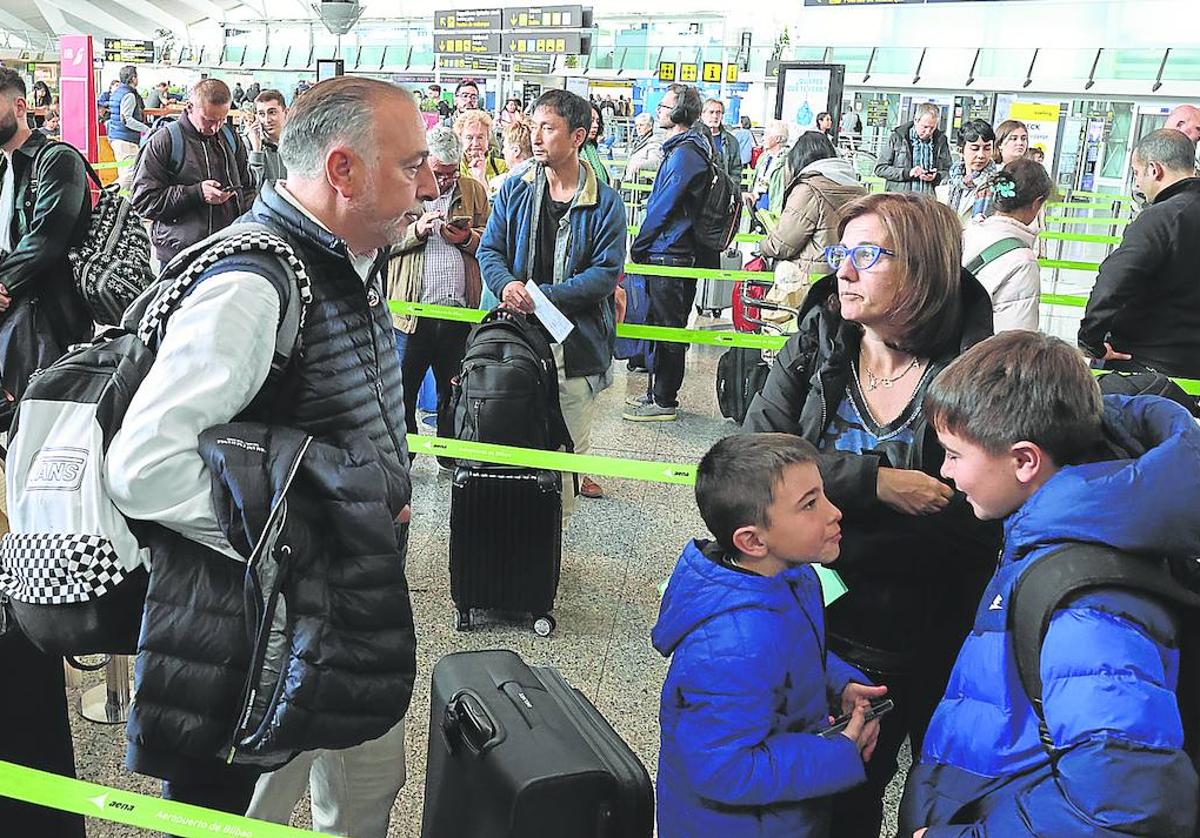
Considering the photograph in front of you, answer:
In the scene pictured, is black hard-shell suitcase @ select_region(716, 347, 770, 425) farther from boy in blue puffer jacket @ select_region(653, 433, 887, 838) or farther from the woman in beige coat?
boy in blue puffer jacket @ select_region(653, 433, 887, 838)

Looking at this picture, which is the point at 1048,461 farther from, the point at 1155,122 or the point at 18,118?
the point at 1155,122

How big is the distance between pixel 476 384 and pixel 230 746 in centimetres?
217

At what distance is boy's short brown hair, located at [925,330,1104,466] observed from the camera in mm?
1585

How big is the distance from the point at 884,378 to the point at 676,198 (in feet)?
14.4

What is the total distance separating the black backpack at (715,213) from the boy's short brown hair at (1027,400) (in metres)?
5.05

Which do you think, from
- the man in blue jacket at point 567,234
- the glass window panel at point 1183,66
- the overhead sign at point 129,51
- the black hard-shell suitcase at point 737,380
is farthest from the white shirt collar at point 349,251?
the overhead sign at point 129,51

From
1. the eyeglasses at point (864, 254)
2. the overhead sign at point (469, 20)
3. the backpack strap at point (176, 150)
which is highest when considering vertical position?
the overhead sign at point (469, 20)

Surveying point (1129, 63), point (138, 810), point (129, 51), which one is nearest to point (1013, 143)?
point (138, 810)

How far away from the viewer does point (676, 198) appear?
6523mm

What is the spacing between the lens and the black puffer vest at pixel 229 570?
5.50 feet

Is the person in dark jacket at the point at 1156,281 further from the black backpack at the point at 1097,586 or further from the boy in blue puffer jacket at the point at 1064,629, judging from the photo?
the black backpack at the point at 1097,586

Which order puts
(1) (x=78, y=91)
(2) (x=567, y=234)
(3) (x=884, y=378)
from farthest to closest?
(1) (x=78, y=91)
(2) (x=567, y=234)
(3) (x=884, y=378)

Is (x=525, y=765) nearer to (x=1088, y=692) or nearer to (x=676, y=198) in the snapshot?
(x=1088, y=692)

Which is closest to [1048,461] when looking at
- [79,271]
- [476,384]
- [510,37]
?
[476,384]
